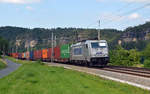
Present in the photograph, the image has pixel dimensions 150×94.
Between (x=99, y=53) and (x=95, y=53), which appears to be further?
(x=99, y=53)

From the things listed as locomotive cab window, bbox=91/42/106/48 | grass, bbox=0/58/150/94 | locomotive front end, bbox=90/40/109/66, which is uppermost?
locomotive cab window, bbox=91/42/106/48

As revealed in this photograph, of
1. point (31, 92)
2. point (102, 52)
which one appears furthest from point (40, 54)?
point (31, 92)

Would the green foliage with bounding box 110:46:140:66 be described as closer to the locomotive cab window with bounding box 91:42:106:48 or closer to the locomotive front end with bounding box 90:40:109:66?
the locomotive cab window with bounding box 91:42:106:48

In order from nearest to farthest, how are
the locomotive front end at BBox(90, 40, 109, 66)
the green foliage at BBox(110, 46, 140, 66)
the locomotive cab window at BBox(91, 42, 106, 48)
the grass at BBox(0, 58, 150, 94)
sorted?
the grass at BBox(0, 58, 150, 94)
the locomotive front end at BBox(90, 40, 109, 66)
the locomotive cab window at BBox(91, 42, 106, 48)
the green foliage at BBox(110, 46, 140, 66)

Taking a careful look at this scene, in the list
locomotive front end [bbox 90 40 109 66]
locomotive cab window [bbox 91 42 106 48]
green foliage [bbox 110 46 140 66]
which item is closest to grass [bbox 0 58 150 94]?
locomotive front end [bbox 90 40 109 66]

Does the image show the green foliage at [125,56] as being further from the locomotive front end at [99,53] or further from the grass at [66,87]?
the grass at [66,87]

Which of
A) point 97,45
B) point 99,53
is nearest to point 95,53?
point 99,53

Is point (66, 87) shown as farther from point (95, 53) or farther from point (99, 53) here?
point (99, 53)

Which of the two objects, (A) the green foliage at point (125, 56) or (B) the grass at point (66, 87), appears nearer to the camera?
(B) the grass at point (66, 87)

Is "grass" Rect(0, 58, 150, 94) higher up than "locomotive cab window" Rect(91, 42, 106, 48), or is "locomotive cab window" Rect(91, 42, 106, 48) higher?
"locomotive cab window" Rect(91, 42, 106, 48)

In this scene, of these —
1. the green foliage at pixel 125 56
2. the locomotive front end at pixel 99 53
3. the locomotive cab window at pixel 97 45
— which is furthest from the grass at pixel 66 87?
the green foliage at pixel 125 56

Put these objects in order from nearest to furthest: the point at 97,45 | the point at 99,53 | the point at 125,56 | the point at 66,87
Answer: the point at 66,87 → the point at 99,53 → the point at 97,45 → the point at 125,56

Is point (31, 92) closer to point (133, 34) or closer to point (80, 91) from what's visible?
point (80, 91)

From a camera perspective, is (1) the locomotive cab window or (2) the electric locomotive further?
(1) the locomotive cab window
